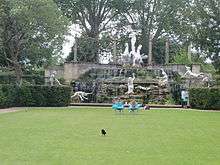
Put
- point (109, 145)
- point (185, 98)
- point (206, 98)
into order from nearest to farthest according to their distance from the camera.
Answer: point (109, 145) → point (206, 98) → point (185, 98)

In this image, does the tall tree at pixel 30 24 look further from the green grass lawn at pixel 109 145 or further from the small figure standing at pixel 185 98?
the green grass lawn at pixel 109 145

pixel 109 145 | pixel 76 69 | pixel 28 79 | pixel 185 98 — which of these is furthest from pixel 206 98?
pixel 109 145

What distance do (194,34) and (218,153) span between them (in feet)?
112

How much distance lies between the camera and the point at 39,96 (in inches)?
1484

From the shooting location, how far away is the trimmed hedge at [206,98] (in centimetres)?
3544

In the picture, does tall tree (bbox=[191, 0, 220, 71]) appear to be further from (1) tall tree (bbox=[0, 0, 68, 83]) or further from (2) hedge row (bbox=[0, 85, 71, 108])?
(2) hedge row (bbox=[0, 85, 71, 108])

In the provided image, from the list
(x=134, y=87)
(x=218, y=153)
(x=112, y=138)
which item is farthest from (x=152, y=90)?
(x=218, y=153)

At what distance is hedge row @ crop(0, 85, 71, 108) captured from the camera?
122 ft

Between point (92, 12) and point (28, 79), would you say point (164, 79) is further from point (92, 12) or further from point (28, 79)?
point (92, 12)

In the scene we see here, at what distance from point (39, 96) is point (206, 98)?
457 inches

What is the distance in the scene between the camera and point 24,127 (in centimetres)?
1838

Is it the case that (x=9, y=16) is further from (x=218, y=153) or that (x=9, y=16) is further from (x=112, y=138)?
(x=218, y=153)

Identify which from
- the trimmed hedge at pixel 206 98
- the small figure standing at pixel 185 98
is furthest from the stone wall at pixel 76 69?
the trimmed hedge at pixel 206 98


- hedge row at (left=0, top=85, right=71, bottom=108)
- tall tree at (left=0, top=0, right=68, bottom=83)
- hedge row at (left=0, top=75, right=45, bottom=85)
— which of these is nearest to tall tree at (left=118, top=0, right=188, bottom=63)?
hedge row at (left=0, top=75, right=45, bottom=85)
